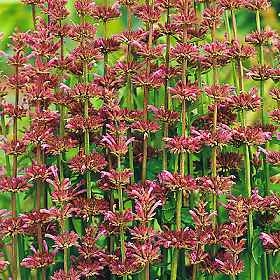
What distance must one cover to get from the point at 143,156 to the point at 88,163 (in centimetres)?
12

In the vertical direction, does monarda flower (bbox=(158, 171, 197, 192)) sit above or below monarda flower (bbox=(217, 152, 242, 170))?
below

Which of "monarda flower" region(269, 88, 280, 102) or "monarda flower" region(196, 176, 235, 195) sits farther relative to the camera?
"monarda flower" region(269, 88, 280, 102)

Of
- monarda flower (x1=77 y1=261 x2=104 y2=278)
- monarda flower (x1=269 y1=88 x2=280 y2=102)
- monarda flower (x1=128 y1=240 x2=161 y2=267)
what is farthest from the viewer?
monarda flower (x1=269 y1=88 x2=280 y2=102)

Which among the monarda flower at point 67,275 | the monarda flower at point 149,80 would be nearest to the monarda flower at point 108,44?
the monarda flower at point 149,80

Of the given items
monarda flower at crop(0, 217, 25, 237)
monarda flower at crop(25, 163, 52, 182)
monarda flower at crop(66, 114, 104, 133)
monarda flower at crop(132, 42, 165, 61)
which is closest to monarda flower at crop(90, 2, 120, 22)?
monarda flower at crop(132, 42, 165, 61)

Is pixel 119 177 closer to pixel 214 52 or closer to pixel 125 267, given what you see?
pixel 125 267

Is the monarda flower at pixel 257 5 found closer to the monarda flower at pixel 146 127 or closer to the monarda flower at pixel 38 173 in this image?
the monarda flower at pixel 146 127

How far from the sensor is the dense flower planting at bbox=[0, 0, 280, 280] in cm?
150

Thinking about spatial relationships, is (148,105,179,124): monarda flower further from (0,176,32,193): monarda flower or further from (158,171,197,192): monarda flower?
(0,176,32,193): monarda flower

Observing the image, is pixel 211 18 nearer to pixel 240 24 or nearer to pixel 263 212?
pixel 263 212

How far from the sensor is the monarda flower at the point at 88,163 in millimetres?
1541

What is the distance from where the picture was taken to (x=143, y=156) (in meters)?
1.61

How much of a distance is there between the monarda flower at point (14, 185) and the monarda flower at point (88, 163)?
98 millimetres

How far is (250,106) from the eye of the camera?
157 centimetres
